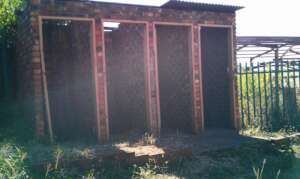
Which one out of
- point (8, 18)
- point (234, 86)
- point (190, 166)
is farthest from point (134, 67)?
point (190, 166)

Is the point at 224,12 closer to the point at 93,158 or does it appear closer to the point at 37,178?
the point at 93,158

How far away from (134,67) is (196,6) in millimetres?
2066

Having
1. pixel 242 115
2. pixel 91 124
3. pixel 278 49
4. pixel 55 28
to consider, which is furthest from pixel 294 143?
pixel 278 49

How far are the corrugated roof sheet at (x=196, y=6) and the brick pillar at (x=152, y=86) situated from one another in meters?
0.65

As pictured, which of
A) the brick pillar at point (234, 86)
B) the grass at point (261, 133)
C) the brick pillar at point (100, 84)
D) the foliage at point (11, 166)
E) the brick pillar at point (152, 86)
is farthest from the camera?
the brick pillar at point (234, 86)

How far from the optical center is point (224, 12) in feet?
24.5

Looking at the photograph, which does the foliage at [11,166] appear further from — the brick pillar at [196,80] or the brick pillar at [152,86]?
the brick pillar at [196,80]

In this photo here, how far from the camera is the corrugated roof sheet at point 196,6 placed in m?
6.76

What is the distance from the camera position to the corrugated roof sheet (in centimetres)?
676

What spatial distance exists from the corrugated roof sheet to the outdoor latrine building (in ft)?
0.09

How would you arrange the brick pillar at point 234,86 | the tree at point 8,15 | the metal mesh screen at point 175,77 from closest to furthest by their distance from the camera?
the tree at point 8,15 → the metal mesh screen at point 175,77 → the brick pillar at point 234,86

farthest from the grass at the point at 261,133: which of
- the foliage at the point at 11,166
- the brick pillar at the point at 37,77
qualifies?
the foliage at the point at 11,166

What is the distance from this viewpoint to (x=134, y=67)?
7.62 metres

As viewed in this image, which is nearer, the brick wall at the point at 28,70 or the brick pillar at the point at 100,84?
the brick wall at the point at 28,70
